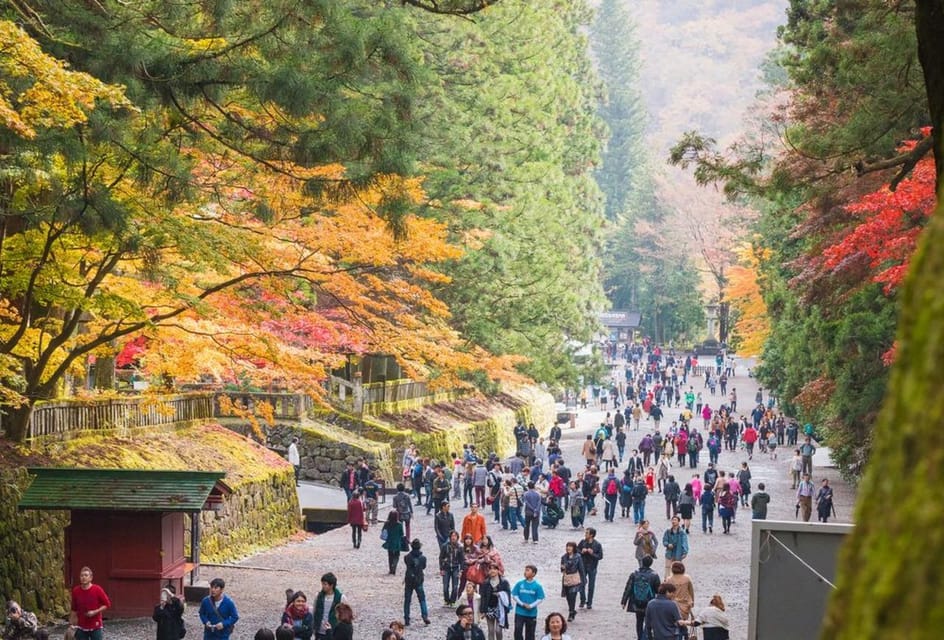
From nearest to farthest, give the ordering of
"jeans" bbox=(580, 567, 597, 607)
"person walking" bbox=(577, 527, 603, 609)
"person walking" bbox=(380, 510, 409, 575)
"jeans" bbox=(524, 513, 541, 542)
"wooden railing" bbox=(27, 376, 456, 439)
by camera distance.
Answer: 1. "person walking" bbox=(577, 527, 603, 609)
2. "jeans" bbox=(580, 567, 597, 607)
3. "wooden railing" bbox=(27, 376, 456, 439)
4. "person walking" bbox=(380, 510, 409, 575)
5. "jeans" bbox=(524, 513, 541, 542)

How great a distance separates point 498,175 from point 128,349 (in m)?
16.1

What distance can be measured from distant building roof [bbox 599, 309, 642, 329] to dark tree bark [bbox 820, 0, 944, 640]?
86.5 meters

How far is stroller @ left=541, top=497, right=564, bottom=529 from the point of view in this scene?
27.2 metres

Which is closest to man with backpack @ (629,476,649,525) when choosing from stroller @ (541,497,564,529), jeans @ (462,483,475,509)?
stroller @ (541,497,564,529)

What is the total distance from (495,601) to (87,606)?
5099 millimetres

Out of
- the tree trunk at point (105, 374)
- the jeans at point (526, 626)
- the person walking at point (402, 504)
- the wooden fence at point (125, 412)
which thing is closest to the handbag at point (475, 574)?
the jeans at point (526, 626)

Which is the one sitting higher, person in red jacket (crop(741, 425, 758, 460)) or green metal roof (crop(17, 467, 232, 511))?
A: green metal roof (crop(17, 467, 232, 511))

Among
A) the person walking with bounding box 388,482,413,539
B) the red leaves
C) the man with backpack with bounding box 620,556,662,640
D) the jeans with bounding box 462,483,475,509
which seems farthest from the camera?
the jeans with bounding box 462,483,475,509

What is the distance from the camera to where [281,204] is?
61.2 ft

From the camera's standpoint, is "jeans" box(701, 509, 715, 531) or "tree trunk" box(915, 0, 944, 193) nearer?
"tree trunk" box(915, 0, 944, 193)

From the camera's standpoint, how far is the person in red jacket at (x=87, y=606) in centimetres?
1255

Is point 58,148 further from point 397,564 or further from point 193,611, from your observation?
point 397,564

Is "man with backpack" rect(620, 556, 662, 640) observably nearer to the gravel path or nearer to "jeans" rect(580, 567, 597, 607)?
the gravel path

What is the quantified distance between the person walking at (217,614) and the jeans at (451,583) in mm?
5870
